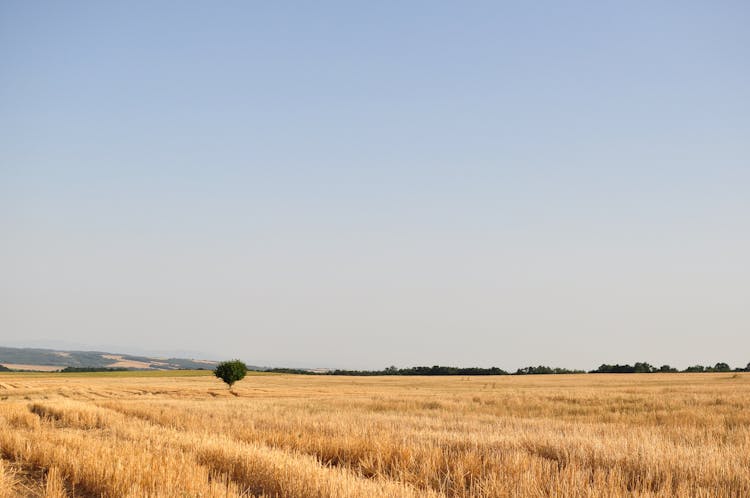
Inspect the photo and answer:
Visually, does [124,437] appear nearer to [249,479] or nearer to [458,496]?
[249,479]

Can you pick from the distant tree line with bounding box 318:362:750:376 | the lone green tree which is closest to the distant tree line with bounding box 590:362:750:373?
the distant tree line with bounding box 318:362:750:376

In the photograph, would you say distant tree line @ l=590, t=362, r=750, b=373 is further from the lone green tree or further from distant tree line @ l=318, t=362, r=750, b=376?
the lone green tree

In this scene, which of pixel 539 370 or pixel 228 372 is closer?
pixel 228 372

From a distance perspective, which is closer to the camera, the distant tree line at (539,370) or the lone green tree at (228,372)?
the lone green tree at (228,372)

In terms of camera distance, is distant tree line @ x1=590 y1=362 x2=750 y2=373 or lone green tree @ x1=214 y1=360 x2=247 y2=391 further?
distant tree line @ x1=590 y1=362 x2=750 y2=373

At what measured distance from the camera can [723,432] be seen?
55.8 feet

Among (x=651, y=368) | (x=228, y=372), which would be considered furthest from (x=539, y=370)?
(x=228, y=372)

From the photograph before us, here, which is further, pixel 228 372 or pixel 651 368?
pixel 651 368

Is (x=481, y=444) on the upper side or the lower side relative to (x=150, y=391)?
upper

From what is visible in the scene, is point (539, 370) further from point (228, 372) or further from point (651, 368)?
point (228, 372)

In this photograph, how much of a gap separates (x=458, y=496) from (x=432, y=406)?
2588 cm

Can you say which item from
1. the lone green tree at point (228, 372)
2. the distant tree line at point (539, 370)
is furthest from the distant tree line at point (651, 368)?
the lone green tree at point (228, 372)

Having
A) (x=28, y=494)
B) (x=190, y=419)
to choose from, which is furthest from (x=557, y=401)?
(x=28, y=494)

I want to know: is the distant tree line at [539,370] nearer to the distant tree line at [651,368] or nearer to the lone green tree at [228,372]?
the distant tree line at [651,368]
